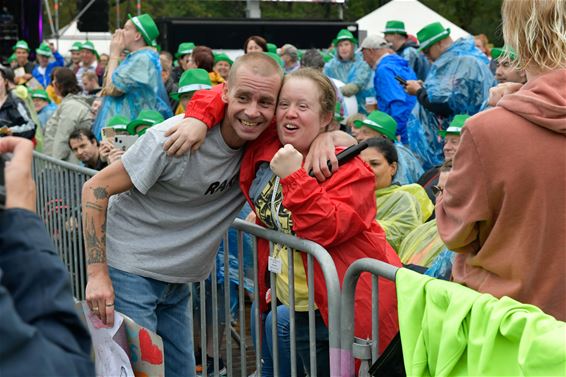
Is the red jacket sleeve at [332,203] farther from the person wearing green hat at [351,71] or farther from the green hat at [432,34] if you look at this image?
the person wearing green hat at [351,71]

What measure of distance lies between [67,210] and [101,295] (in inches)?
115

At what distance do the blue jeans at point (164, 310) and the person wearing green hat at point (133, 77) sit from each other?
4244mm

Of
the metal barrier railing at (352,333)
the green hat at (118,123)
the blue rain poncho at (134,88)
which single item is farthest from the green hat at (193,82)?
the metal barrier railing at (352,333)

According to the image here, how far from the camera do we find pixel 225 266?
169 inches

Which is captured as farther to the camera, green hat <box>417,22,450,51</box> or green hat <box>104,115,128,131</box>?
green hat <box>417,22,450,51</box>

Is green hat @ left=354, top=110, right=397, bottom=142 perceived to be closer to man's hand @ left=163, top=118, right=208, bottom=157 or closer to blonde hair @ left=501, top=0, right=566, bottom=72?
man's hand @ left=163, top=118, right=208, bottom=157

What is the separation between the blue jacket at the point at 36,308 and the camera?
5.67 feet

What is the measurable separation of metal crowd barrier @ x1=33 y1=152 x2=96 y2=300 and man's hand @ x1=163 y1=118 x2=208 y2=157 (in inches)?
86.4

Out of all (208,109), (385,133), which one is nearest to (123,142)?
(208,109)

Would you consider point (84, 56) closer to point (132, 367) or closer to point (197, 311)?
point (197, 311)

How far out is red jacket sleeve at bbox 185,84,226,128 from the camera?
3.60 metres

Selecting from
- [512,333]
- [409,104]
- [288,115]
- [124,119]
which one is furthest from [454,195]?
[409,104]

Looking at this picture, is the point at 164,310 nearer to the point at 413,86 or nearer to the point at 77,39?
the point at 413,86

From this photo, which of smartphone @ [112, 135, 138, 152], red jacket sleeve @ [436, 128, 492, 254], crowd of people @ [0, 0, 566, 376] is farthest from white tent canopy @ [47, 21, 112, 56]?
red jacket sleeve @ [436, 128, 492, 254]
